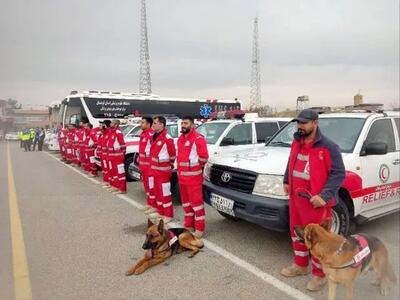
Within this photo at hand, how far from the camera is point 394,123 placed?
19.1 ft

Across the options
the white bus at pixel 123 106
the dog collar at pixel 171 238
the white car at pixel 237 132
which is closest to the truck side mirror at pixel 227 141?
the white car at pixel 237 132

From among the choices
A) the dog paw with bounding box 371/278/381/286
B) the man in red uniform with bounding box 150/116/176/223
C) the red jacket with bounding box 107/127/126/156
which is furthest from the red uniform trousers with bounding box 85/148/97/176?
the dog paw with bounding box 371/278/381/286

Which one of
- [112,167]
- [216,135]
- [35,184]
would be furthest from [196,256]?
[35,184]

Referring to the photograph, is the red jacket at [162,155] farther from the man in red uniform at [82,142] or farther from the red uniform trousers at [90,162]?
the man in red uniform at [82,142]

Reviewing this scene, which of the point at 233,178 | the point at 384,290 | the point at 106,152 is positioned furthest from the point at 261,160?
the point at 106,152

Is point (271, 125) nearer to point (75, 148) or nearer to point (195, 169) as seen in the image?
point (195, 169)

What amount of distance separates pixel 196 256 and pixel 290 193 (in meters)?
1.52

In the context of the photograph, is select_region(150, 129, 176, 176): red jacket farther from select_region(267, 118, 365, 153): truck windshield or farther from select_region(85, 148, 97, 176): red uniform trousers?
select_region(85, 148, 97, 176): red uniform trousers

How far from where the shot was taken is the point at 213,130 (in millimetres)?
9312

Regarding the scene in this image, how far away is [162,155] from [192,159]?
3.26ft

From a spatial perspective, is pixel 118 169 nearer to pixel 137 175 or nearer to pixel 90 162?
pixel 137 175

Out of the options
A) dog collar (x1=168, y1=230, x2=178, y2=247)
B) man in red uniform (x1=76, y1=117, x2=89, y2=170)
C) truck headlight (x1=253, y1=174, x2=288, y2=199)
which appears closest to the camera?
truck headlight (x1=253, y1=174, x2=288, y2=199)

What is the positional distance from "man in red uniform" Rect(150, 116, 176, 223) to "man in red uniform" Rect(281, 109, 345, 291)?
2.77m

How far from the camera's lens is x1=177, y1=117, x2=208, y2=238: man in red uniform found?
5.56 m
